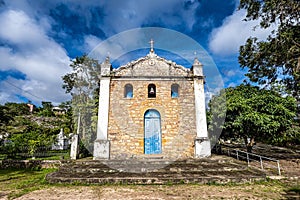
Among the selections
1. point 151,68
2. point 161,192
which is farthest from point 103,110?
point 161,192

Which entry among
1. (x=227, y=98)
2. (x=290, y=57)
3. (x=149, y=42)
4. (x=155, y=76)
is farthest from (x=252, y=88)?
(x=149, y=42)

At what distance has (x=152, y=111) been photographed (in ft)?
37.1

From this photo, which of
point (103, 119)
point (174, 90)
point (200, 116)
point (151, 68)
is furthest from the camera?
point (174, 90)

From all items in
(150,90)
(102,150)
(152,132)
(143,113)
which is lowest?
(102,150)

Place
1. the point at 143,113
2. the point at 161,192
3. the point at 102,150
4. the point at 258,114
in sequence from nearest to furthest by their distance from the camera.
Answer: the point at 161,192, the point at 102,150, the point at 258,114, the point at 143,113

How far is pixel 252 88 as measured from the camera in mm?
11789

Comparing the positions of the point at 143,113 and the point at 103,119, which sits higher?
the point at 143,113

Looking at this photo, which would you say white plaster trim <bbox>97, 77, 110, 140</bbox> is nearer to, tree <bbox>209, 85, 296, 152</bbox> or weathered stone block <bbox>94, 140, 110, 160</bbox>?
weathered stone block <bbox>94, 140, 110, 160</bbox>

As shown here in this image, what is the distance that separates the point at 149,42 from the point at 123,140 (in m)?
6.96

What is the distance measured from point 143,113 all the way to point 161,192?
5.82 metres

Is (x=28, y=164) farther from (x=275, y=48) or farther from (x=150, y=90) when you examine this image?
(x=275, y=48)

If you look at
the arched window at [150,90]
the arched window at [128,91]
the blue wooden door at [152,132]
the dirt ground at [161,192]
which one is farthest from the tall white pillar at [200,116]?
the arched window at [128,91]

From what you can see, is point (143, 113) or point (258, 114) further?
point (143, 113)

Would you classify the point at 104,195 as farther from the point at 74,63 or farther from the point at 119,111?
the point at 74,63
